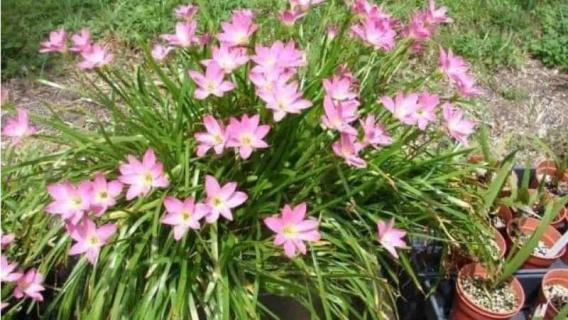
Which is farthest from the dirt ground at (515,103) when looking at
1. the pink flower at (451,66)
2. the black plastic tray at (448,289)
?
the pink flower at (451,66)

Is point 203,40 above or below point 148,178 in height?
above

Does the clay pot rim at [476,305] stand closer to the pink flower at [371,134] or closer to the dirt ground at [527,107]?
the pink flower at [371,134]

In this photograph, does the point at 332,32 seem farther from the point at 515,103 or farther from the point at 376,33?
the point at 515,103

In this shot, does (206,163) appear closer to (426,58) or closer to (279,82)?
(279,82)

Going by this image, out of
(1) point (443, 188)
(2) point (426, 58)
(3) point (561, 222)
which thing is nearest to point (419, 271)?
(1) point (443, 188)

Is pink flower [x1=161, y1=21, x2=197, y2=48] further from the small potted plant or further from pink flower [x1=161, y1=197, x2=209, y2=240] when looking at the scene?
the small potted plant

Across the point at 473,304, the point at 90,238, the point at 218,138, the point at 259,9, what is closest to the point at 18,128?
the point at 90,238

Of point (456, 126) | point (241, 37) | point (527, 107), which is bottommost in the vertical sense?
point (527, 107)
